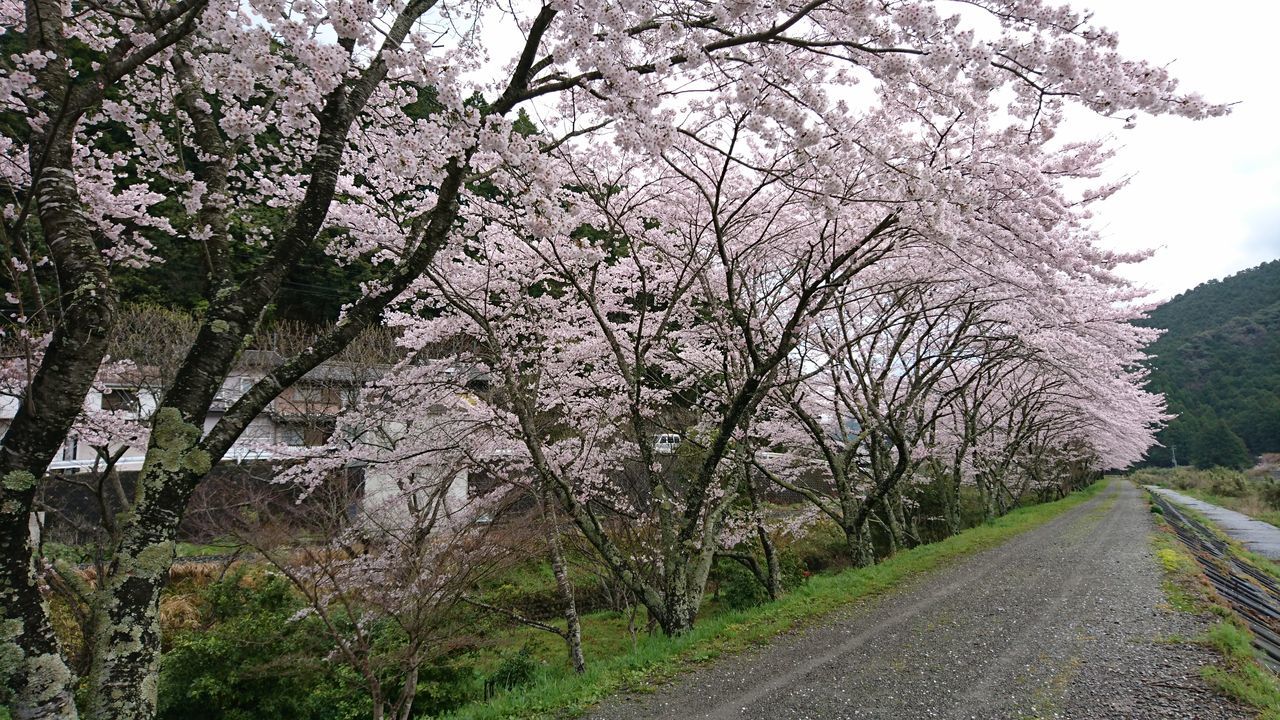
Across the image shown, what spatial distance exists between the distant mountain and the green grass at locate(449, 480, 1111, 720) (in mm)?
63698

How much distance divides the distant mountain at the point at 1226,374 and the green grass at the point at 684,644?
6370 cm

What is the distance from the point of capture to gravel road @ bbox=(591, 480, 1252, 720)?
4398 millimetres

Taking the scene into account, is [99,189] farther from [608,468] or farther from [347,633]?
[608,468]

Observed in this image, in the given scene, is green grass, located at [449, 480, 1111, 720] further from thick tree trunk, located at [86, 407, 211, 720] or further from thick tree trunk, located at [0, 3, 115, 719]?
thick tree trunk, located at [0, 3, 115, 719]

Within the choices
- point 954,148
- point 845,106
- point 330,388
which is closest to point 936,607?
point 954,148

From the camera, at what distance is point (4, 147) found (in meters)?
4.45

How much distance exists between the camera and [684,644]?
5.90 m

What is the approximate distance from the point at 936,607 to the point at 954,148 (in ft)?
18.0

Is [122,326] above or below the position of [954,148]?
above

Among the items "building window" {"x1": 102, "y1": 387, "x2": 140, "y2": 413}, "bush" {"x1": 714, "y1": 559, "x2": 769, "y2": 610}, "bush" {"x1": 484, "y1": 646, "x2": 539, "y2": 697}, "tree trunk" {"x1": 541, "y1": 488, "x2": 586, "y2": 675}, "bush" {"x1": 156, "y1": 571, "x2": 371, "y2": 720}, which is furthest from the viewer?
"bush" {"x1": 714, "y1": 559, "x2": 769, "y2": 610}

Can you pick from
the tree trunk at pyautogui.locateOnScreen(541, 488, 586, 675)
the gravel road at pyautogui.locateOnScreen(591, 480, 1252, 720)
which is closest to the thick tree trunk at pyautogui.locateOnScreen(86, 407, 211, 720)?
the gravel road at pyautogui.locateOnScreen(591, 480, 1252, 720)

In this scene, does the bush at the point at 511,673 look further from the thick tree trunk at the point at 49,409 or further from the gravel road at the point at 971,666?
the thick tree trunk at the point at 49,409

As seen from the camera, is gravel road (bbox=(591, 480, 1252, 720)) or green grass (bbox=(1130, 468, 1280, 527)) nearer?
gravel road (bbox=(591, 480, 1252, 720))

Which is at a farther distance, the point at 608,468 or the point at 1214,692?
the point at 608,468
